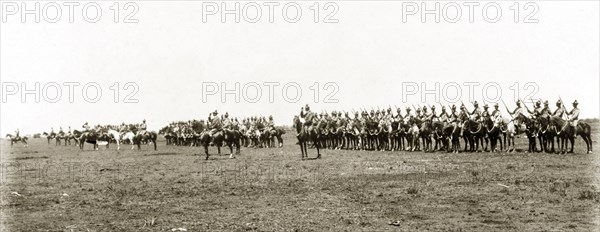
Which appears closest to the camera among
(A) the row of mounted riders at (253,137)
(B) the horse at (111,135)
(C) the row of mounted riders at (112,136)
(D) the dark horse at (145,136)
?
(A) the row of mounted riders at (253,137)

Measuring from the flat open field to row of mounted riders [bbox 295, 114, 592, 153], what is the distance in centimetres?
442

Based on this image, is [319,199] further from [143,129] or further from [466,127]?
[143,129]

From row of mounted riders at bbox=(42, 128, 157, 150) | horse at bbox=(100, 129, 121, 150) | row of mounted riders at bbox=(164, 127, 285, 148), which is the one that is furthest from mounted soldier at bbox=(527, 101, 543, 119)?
horse at bbox=(100, 129, 121, 150)

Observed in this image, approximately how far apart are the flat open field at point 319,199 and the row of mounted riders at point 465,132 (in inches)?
174

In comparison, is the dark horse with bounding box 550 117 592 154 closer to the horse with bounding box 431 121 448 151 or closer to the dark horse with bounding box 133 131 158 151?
the horse with bounding box 431 121 448 151

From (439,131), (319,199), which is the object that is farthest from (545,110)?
(319,199)

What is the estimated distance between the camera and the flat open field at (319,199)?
1142 cm

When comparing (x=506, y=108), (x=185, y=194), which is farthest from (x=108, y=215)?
(x=506, y=108)

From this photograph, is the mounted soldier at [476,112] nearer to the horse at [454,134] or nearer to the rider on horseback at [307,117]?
the horse at [454,134]

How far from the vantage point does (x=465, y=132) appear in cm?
2933

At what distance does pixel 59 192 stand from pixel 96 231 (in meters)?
6.05

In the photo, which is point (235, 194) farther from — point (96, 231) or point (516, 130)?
point (516, 130)

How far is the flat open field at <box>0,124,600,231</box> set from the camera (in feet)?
37.5

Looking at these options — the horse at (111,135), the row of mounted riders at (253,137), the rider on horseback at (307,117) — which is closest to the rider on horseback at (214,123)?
the rider on horseback at (307,117)
